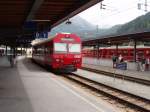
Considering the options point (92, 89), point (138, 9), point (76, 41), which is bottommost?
point (92, 89)

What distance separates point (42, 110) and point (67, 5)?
290 inches

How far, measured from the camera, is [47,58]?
3441cm

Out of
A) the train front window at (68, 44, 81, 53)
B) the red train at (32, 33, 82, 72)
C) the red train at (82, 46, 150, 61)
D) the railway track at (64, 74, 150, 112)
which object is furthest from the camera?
the red train at (82, 46, 150, 61)

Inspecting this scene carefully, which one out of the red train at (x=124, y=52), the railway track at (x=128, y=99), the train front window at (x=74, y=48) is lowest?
the railway track at (x=128, y=99)

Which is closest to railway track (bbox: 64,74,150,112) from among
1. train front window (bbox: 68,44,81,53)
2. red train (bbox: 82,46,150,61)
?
train front window (bbox: 68,44,81,53)

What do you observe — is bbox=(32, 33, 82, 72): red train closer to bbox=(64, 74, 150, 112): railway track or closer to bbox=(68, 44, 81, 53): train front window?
bbox=(68, 44, 81, 53): train front window

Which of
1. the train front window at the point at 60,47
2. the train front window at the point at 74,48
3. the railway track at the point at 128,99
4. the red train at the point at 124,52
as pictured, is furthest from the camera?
the red train at the point at 124,52

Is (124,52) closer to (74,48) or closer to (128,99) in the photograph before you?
(74,48)

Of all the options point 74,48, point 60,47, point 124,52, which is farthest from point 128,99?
point 124,52

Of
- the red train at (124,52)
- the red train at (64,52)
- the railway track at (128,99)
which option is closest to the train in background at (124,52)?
the red train at (124,52)

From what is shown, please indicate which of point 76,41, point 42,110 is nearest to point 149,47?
point 76,41

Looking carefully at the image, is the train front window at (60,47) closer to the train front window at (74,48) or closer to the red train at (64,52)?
the red train at (64,52)

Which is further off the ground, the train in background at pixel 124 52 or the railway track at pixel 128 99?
the train in background at pixel 124 52

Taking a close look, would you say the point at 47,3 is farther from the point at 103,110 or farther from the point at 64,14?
the point at 103,110
